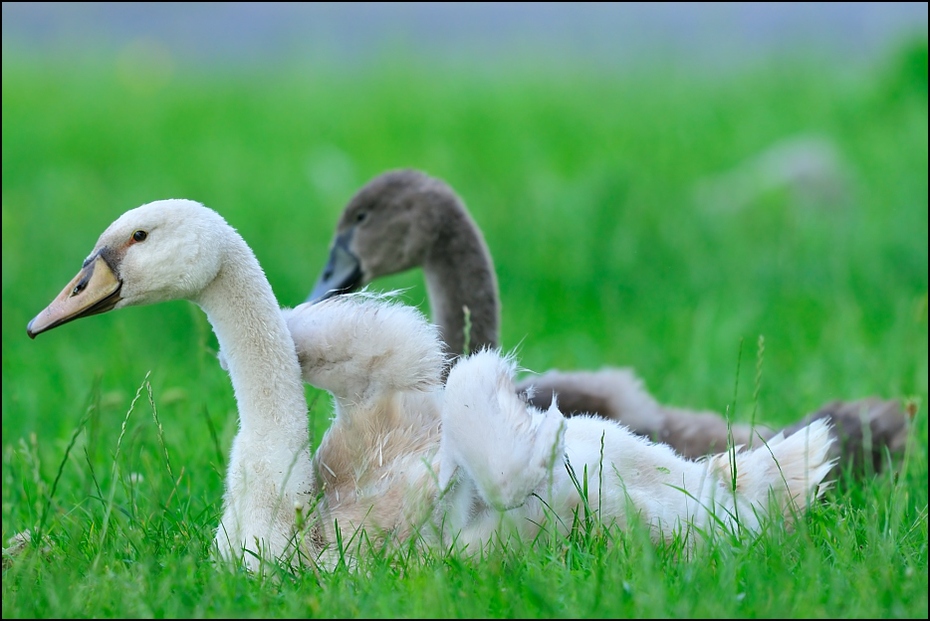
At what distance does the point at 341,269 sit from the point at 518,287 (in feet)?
7.60

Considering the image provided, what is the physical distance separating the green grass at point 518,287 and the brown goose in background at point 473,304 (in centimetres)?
19

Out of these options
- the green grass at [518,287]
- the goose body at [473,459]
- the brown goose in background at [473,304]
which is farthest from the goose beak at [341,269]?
the goose body at [473,459]

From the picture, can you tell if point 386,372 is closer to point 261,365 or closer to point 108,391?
point 261,365

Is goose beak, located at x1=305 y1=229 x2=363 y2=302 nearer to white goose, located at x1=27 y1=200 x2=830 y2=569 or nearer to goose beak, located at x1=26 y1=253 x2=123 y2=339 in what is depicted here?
white goose, located at x1=27 y1=200 x2=830 y2=569

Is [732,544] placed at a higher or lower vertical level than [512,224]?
lower

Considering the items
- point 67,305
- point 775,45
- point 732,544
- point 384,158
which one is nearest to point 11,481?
point 67,305

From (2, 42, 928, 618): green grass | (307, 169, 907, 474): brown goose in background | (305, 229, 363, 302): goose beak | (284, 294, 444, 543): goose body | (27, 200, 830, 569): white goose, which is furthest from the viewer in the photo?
(305, 229, 363, 302): goose beak

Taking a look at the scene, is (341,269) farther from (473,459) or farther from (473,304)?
(473,459)

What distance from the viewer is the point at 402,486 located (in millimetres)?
3320

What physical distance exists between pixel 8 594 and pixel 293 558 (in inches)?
27.8

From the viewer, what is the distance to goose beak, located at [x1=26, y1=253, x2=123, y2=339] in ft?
11.0

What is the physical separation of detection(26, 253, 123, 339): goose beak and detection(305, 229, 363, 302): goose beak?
2079 millimetres

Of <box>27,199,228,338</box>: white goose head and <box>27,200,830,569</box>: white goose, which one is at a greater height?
<box>27,199,228,338</box>: white goose head

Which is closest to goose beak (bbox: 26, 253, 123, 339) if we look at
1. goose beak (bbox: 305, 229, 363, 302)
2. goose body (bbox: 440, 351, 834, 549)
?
goose body (bbox: 440, 351, 834, 549)
